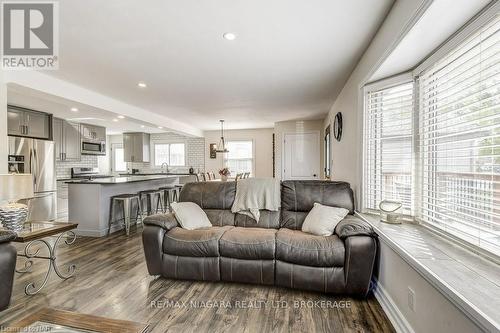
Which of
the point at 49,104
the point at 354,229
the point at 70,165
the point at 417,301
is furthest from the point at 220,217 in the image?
the point at 70,165

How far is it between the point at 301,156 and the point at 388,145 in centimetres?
423

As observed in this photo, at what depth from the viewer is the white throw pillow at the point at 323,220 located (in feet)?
8.28

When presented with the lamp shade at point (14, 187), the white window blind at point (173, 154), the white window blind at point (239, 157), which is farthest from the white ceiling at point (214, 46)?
the white window blind at point (173, 154)

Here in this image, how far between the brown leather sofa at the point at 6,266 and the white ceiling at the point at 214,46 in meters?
1.83

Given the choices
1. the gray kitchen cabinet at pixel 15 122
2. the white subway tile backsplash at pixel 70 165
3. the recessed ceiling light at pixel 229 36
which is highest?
the recessed ceiling light at pixel 229 36

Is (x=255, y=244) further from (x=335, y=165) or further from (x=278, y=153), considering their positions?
(x=278, y=153)

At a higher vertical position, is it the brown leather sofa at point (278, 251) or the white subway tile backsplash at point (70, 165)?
the white subway tile backsplash at point (70, 165)

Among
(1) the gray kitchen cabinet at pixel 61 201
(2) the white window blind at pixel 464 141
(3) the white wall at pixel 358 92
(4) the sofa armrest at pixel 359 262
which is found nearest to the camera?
(2) the white window blind at pixel 464 141

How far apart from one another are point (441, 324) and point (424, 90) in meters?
1.76

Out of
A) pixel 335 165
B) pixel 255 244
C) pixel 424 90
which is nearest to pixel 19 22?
pixel 255 244

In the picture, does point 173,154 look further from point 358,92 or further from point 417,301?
point 417,301

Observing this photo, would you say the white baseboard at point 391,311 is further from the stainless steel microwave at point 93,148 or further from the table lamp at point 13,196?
the stainless steel microwave at point 93,148

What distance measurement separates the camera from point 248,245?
2.42 meters

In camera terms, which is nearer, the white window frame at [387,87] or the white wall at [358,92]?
the white wall at [358,92]
